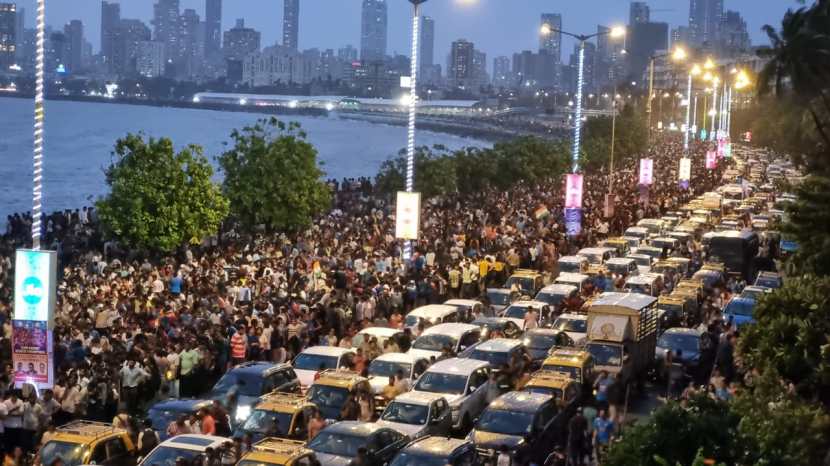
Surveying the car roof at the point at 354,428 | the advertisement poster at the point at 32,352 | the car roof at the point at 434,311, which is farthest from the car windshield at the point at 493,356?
the advertisement poster at the point at 32,352

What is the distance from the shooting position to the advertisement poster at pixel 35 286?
18.4 metres

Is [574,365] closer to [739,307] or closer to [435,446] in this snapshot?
[435,446]

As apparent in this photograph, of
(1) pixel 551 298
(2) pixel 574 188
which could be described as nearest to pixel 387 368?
(1) pixel 551 298

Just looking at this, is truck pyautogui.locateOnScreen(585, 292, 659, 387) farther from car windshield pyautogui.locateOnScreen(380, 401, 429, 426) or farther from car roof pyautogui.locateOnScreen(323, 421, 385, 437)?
car roof pyautogui.locateOnScreen(323, 421, 385, 437)

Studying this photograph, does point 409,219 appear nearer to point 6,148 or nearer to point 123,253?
point 123,253

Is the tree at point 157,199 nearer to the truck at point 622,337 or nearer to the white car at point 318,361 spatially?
the white car at point 318,361

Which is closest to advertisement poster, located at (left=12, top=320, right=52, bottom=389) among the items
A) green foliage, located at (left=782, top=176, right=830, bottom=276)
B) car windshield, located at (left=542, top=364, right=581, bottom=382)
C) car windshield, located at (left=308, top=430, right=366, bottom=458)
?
car windshield, located at (left=308, top=430, right=366, bottom=458)

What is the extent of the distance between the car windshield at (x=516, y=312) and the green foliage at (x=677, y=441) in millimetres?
16258

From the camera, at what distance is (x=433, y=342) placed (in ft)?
81.6

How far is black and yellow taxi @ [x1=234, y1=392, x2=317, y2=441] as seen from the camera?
60.6 ft

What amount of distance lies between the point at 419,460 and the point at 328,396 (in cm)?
416

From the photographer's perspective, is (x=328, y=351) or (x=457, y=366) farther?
(x=328, y=351)

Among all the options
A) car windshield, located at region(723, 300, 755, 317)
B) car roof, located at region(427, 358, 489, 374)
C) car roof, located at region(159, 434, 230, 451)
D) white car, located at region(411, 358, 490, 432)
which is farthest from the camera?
car windshield, located at region(723, 300, 755, 317)

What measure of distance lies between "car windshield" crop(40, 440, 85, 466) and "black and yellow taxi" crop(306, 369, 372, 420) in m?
4.73
